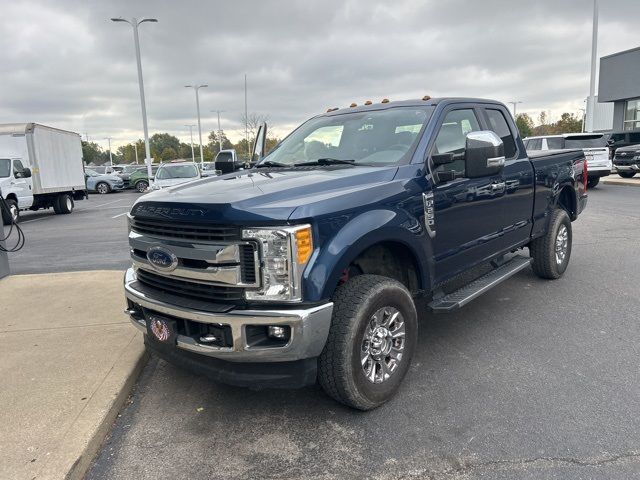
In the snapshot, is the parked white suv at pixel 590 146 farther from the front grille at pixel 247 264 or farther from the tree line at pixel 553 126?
the tree line at pixel 553 126

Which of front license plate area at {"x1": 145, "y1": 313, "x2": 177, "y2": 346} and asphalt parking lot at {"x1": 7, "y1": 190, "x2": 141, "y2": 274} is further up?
front license plate area at {"x1": 145, "y1": 313, "x2": 177, "y2": 346}

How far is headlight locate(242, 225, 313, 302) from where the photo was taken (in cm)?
270

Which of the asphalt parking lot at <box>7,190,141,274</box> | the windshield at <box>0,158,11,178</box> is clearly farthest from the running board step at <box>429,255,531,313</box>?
the windshield at <box>0,158,11,178</box>

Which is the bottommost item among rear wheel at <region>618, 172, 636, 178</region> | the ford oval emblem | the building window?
rear wheel at <region>618, 172, 636, 178</region>

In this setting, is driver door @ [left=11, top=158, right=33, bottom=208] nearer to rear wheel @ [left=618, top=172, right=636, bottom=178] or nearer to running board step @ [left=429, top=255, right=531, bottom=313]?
running board step @ [left=429, top=255, right=531, bottom=313]

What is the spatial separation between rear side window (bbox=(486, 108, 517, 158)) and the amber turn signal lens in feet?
9.51

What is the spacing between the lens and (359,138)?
418 cm

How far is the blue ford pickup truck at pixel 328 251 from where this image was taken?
275 cm

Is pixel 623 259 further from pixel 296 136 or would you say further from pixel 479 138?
pixel 296 136

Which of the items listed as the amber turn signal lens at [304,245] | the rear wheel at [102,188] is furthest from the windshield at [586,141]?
the rear wheel at [102,188]

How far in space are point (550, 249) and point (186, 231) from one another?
4.37 m

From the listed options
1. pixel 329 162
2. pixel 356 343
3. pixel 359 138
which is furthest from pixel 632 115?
pixel 356 343

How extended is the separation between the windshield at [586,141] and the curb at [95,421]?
15.6m

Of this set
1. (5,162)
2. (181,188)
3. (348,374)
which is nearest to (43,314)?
(181,188)
